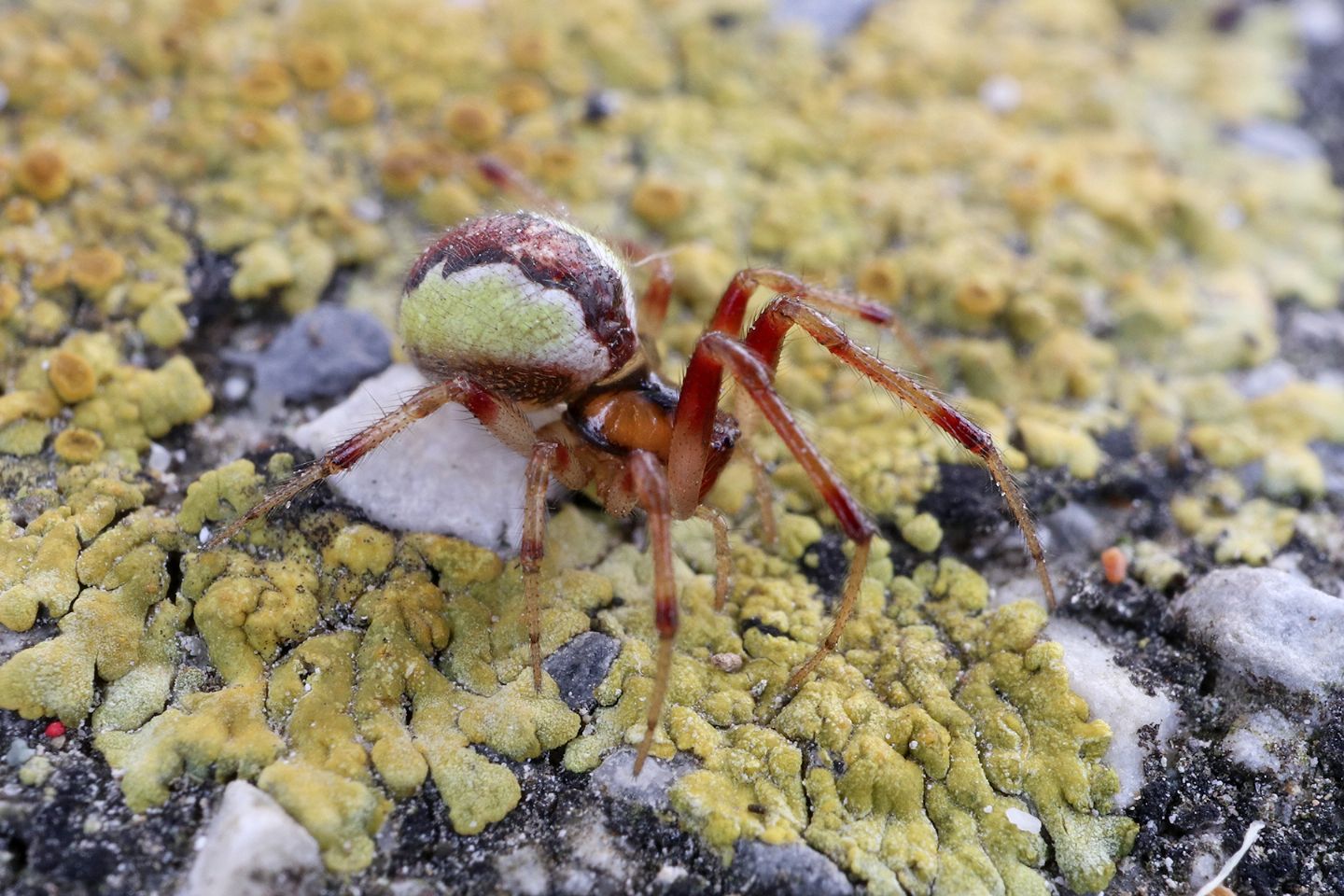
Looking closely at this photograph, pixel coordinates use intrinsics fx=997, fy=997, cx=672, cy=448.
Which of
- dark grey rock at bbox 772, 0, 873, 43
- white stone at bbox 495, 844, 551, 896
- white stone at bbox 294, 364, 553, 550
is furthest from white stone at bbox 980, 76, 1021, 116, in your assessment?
white stone at bbox 495, 844, 551, 896

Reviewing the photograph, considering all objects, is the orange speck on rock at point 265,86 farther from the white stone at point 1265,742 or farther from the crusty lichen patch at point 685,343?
the white stone at point 1265,742

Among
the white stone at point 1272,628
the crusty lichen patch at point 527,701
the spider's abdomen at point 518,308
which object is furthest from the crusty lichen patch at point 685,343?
the spider's abdomen at point 518,308

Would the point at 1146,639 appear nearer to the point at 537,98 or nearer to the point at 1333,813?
the point at 1333,813

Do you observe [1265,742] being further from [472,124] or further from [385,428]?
[472,124]

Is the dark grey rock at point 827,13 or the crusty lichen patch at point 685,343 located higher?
the dark grey rock at point 827,13

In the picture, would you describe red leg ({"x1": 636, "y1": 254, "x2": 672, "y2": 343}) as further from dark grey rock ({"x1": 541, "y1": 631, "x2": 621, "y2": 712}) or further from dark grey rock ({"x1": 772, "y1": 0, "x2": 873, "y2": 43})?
dark grey rock ({"x1": 772, "y1": 0, "x2": 873, "y2": 43})

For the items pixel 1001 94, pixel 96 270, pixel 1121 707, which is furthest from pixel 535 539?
pixel 1001 94
